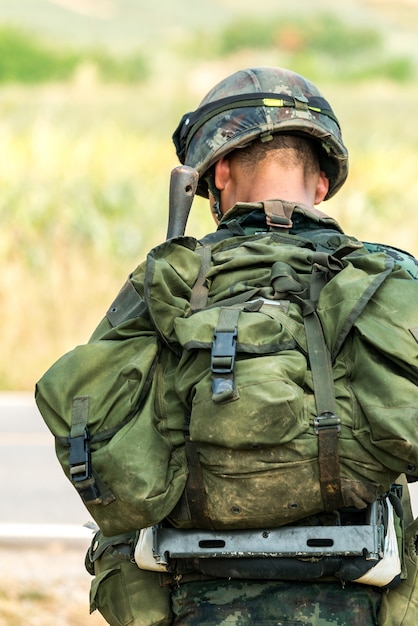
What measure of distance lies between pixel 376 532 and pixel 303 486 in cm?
20

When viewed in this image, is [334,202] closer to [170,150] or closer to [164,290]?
[170,150]

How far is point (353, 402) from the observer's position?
2.30 m

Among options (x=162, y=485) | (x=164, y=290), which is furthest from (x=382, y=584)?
(x=164, y=290)

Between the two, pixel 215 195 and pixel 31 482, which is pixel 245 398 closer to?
pixel 215 195

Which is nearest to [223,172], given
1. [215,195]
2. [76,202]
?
[215,195]

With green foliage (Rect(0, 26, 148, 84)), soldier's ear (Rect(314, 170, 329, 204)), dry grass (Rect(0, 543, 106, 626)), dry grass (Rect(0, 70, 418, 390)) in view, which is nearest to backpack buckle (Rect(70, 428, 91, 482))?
soldier's ear (Rect(314, 170, 329, 204))

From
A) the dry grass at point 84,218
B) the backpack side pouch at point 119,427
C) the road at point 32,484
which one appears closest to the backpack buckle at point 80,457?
the backpack side pouch at point 119,427

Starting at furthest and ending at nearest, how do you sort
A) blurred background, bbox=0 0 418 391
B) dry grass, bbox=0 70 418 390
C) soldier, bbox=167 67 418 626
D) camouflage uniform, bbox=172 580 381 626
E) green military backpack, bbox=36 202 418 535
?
blurred background, bbox=0 0 418 391 → dry grass, bbox=0 70 418 390 → soldier, bbox=167 67 418 626 → camouflage uniform, bbox=172 580 381 626 → green military backpack, bbox=36 202 418 535

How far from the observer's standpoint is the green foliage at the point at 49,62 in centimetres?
4100

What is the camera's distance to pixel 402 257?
2.65m

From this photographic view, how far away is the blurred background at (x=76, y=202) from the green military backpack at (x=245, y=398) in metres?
2.86

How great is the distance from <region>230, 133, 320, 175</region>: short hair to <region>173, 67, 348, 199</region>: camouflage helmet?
0.02 m

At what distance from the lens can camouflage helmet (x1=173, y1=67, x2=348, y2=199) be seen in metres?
2.90

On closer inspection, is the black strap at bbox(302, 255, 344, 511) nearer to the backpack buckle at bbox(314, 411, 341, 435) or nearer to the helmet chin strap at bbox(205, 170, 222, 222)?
the backpack buckle at bbox(314, 411, 341, 435)
